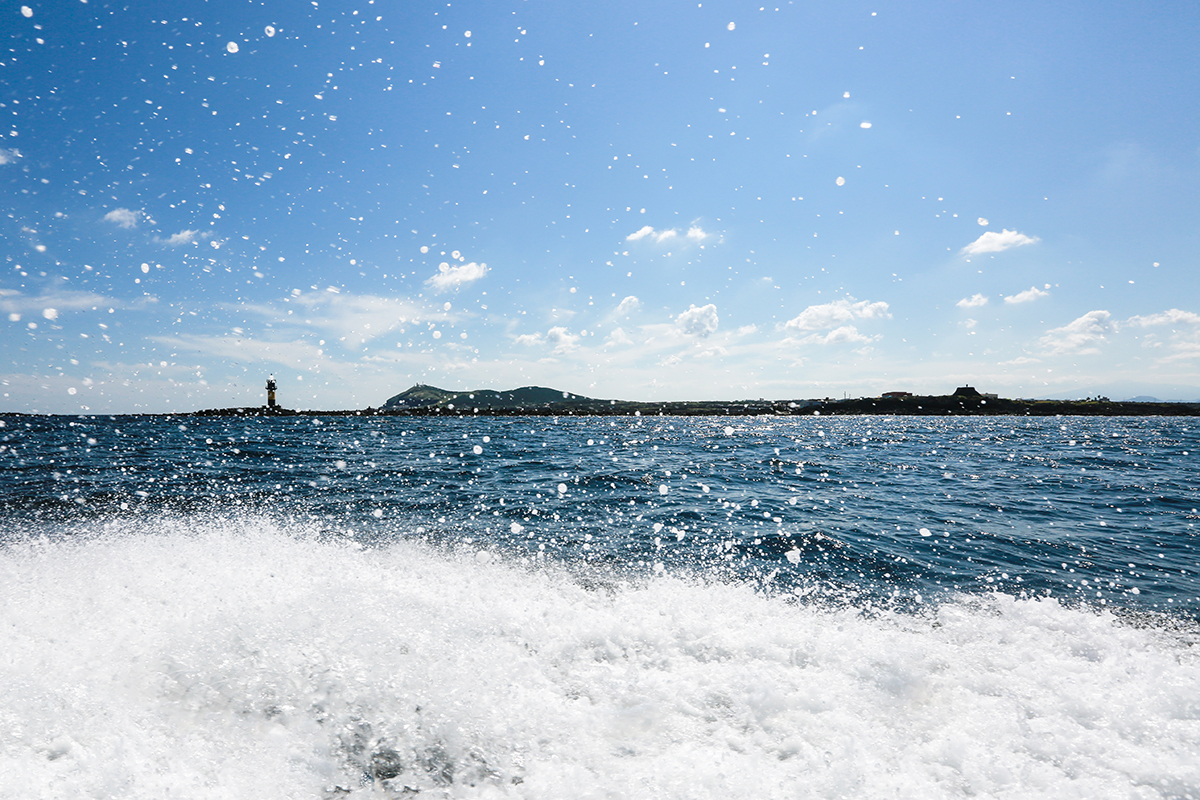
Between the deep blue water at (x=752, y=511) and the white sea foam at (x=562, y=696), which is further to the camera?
the deep blue water at (x=752, y=511)

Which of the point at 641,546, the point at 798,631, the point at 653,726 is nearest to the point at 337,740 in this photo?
the point at 653,726

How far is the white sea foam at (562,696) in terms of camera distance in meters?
4.14

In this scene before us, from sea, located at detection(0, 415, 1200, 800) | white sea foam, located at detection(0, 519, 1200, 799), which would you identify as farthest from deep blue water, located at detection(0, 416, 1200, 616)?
white sea foam, located at detection(0, 519, 1200, 799)

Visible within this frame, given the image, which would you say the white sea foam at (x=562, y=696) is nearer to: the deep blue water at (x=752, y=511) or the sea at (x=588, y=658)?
the sea at (x=588, y=658)

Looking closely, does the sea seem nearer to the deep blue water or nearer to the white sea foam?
the white sea foam

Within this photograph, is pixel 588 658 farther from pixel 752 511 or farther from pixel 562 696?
pixel 752 511

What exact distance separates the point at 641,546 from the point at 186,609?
8.61 metres

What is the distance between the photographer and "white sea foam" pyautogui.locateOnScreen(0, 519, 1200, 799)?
4.14 metres

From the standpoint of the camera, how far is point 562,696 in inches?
212

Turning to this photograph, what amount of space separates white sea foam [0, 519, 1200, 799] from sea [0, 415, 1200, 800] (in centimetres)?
3

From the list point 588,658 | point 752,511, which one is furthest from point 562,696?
point 752,511

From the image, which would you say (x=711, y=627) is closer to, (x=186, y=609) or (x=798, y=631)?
(x=798, y=631)

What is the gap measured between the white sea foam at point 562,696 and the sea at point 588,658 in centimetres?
3

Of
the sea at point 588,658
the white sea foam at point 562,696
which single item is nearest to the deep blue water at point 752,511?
the sea at point 588,658
